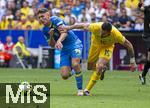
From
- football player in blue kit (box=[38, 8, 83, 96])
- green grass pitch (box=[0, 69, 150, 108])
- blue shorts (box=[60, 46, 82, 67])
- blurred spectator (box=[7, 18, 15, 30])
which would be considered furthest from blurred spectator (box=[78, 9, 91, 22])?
A: blue shorts (box=[60, 46, 82, 67])

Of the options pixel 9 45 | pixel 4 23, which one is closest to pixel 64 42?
pixel 9 45

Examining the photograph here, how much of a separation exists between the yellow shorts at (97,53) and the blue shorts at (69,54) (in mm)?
511

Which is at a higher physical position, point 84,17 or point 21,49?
point 84,17

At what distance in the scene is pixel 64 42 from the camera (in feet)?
55.2

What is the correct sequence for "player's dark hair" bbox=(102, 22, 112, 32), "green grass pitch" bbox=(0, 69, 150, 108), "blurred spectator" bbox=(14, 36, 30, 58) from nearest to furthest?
1. "green grass pitch" bbox=(0, 69, 150, 108)
2. "player's dark hair" bbox=(102, 22, 112, 32)
3. "blurred spectator" bbox=(14, 36, 30, 58)

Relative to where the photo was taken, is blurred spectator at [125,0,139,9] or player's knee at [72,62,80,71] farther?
blurred spectator at [125,0,139,9]

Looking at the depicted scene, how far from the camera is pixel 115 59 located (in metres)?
30.3

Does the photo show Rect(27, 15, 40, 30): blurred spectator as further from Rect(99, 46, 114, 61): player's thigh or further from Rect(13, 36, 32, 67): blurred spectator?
Rect(99, 46, 114, 61): player's thigh

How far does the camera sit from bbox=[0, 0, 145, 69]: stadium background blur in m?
30.8
